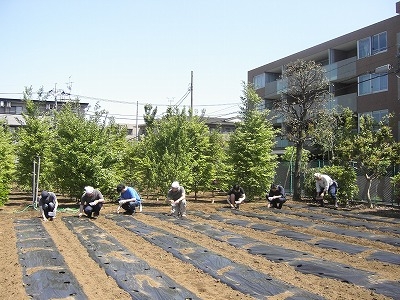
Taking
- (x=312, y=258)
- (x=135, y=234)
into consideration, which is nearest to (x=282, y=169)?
(x=135, y=234)

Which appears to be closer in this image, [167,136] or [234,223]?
[234,223]

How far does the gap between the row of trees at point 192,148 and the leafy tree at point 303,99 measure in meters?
0.04

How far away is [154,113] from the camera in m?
31.3

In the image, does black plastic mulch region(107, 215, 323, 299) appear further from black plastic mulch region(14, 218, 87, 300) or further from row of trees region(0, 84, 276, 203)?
row of trees region(0, 84, 276, 203)

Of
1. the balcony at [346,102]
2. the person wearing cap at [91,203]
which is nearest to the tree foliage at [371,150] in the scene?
the person wearing cap at [91,203]

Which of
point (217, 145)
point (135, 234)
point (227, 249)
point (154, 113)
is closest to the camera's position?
point (227, 249)

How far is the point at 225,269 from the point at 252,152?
1220cm

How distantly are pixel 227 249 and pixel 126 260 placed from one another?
6.65 feet

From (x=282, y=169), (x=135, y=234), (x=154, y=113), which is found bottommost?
(x=135, y=234)

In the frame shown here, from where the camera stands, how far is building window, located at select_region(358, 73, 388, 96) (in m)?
22.7

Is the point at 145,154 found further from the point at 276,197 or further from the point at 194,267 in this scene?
the point at 194,267

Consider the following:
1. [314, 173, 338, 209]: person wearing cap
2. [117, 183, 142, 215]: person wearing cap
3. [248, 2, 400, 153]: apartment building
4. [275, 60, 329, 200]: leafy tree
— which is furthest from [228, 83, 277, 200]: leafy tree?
[117, 183, 142, 215]: person wearing cap

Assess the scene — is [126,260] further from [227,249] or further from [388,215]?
[388,215]

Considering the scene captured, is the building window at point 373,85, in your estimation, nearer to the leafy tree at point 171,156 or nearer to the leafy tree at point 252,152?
the leafy tree at point 252,152
